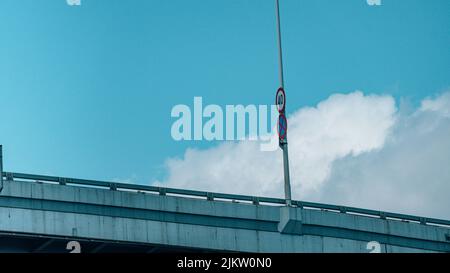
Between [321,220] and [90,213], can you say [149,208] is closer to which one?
[90,213]

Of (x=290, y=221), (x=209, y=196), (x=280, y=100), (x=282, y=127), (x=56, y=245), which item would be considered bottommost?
(x=56, y=245)

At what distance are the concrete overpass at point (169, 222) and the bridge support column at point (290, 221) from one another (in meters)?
0.05

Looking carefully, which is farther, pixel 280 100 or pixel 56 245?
pixel 280 100

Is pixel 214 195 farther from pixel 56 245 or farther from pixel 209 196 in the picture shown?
pixel 56 245

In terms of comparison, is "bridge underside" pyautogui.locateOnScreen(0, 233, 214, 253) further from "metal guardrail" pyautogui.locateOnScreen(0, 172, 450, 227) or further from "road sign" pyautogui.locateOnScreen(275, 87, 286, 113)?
"road sign" pyautogui.locateOnScreen(275, 87, 286, 113)

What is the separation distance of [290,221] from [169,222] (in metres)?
6.66

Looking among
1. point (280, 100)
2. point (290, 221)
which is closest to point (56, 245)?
point (290, 221)

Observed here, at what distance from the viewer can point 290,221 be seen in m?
58.7

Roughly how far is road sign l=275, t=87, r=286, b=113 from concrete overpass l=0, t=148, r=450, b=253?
16.1ft

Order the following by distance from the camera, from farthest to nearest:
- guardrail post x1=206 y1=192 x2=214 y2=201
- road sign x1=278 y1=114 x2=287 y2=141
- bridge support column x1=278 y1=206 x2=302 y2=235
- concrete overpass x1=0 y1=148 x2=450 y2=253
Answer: road sign x1=278 y1=114 x2=287 y2=141 → bridge support column x1=278 y1=206 x2=302 y2=235 → guardrail post x1=206 y1=192 x2=214 y2=201 → concrete overpass x1=0 y1=148 x2=450 y2=253

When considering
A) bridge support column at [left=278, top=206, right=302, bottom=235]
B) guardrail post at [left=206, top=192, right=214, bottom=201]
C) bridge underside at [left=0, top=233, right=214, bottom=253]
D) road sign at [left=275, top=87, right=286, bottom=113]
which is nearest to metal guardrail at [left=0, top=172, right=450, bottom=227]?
guardrail post at [left=206, top=192, right=214, bottom=201]

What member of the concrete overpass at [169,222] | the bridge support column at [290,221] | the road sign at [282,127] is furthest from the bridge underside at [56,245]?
the road sign at [282,127]

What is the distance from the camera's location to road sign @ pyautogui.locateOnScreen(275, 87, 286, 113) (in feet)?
191
